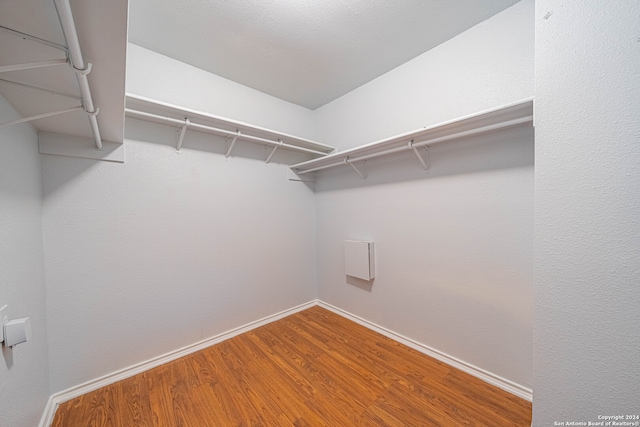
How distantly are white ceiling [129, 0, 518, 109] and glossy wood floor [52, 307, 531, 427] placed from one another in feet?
7.71

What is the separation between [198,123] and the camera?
5.51 ft

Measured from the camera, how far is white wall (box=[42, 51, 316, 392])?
137 centimetres

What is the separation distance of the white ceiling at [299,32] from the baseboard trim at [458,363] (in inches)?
90.9

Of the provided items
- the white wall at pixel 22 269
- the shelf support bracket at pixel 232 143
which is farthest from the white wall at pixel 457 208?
the white wall at pixel 22 269

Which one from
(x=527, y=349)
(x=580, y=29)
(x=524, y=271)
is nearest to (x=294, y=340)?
(x=527, y=349)

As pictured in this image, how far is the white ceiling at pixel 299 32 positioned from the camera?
130 cm

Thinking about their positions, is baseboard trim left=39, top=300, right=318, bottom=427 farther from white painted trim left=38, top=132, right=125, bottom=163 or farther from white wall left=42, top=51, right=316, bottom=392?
white painted trim left=38, top=132, right=125, bottom=163

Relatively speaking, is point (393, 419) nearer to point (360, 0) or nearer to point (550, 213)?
point (550, 213)

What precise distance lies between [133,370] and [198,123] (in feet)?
6.10

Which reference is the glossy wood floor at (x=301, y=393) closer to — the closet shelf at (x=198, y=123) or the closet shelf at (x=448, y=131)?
the closet shelf at (x=448, y=131)

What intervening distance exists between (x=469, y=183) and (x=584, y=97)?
0.79 meters

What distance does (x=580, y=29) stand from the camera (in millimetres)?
740

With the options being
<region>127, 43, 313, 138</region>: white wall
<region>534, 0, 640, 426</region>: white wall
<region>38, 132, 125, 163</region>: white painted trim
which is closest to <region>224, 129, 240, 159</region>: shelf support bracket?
<region>127, 43, 313, 138</region>: white wall

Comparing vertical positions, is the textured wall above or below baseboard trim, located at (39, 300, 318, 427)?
above
